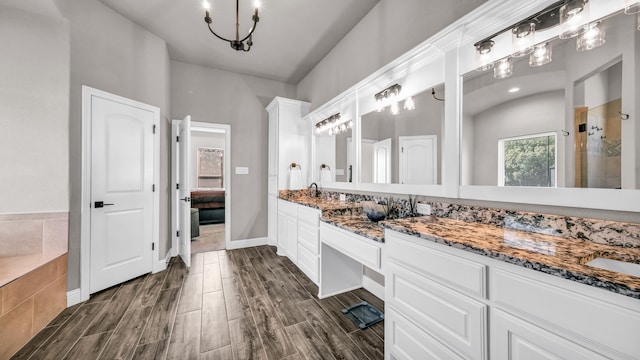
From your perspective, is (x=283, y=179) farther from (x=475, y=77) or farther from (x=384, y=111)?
(x=475, y=77)

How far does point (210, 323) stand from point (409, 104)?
251 cm

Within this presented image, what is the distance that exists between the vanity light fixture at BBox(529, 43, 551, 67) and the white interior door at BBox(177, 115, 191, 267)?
3.37 meters

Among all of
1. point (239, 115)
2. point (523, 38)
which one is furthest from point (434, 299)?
point (239, 115)

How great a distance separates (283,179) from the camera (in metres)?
3.71

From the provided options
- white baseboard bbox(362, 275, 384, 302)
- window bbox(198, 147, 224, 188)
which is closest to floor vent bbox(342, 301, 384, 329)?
white baseboard bbox(362, 275, 384, 302)

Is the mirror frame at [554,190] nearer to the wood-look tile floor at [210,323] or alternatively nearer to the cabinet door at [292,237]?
the wood-look tile floor at [210,323]

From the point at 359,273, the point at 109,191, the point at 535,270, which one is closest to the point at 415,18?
the point at 535,270

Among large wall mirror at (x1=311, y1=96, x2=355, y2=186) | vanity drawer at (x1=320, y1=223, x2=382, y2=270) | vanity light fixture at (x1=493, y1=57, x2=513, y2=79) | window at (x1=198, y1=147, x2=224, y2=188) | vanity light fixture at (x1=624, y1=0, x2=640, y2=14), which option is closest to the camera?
vanity light fixture at (x1=624, y1=0, x2=640, y2=14)

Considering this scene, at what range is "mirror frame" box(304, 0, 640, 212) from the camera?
3.38 feet

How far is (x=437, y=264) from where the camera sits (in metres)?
1.13

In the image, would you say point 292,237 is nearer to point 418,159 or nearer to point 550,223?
point 418,159

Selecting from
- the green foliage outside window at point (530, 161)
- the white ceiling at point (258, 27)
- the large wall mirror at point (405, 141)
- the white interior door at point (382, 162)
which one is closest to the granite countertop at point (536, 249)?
the green foliage outside window at point (530, 161)

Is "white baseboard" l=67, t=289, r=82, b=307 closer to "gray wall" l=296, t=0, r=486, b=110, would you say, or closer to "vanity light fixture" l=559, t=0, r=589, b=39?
"gray wall" l=296, t=0, r=486, b=110

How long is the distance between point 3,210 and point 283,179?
2.74m
